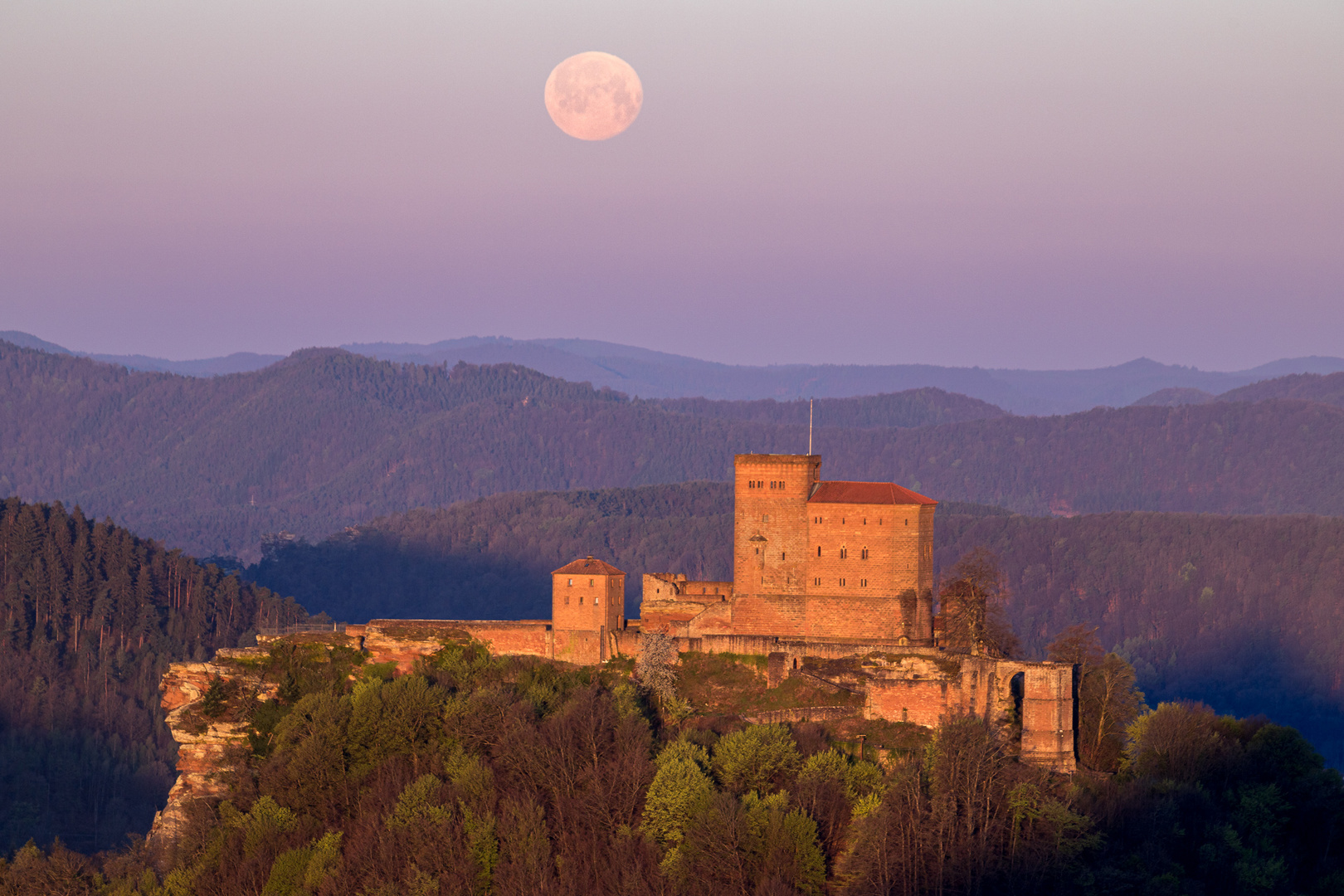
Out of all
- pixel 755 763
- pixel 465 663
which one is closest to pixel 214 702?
pixel 465 663

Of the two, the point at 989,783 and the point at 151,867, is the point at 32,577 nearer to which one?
the point at 151,867

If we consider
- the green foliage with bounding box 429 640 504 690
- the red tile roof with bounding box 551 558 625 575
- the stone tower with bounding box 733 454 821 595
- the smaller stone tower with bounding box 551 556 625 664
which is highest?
the stone tower with bounding box 733 454 821 595

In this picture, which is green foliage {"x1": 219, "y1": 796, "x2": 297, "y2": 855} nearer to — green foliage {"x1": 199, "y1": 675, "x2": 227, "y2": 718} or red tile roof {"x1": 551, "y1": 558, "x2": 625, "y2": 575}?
green foliage {"x1": 199, "y1": 675, "x2": 227, "y2": 718}

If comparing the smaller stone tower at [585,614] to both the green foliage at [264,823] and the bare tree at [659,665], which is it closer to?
the bare tree at [659,665]

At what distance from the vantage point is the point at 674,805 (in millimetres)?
63875

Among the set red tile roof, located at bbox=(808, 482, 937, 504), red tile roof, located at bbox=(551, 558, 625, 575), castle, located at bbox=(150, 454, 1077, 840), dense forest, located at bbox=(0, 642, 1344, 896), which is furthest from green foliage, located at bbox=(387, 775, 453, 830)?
red tile roof, located at bbox=(808, 482, 937, 504)

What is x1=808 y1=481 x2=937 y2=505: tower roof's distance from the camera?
75750mm

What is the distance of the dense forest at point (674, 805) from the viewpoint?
202ft

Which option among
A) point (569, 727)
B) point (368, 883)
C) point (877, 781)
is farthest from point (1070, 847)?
point (368, 883)

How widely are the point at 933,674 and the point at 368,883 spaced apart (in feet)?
80.5

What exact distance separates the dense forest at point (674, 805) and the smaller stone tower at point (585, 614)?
154 cm

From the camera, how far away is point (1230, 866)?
64500 millimetres

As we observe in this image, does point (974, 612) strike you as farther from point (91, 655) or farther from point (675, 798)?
point (91, 655)

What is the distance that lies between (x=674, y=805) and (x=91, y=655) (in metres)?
113
